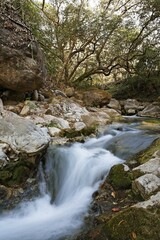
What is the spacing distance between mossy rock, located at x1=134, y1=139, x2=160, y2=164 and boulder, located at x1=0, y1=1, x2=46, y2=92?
4.04 meters

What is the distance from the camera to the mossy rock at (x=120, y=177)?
4090mm

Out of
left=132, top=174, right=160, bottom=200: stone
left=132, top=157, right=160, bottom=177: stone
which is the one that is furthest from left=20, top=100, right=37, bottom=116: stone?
left=132, top=174, right=160, bottom=200: stone

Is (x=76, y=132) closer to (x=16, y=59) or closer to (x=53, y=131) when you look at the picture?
(x=53, y=131)

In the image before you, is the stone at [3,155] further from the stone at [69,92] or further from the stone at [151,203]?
the stone at [69,92]

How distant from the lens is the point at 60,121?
7.46 m

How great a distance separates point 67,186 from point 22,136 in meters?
1.29

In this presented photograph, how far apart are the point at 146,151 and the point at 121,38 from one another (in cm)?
873

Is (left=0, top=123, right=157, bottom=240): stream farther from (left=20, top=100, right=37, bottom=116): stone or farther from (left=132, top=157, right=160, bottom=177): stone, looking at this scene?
(left=20, top=100, right=37, bottom=116): stone

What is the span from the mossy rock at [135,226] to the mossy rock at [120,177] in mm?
1105

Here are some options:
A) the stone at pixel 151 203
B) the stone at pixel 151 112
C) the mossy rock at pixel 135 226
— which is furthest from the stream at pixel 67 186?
the stone at pixel 151 112

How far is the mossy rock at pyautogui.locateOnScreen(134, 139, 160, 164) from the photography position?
4757 millimetres

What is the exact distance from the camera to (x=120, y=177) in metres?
4.22

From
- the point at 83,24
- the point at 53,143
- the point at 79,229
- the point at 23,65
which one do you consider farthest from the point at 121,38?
the point at 79,229

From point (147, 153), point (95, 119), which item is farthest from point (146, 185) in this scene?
point (95, 119)
